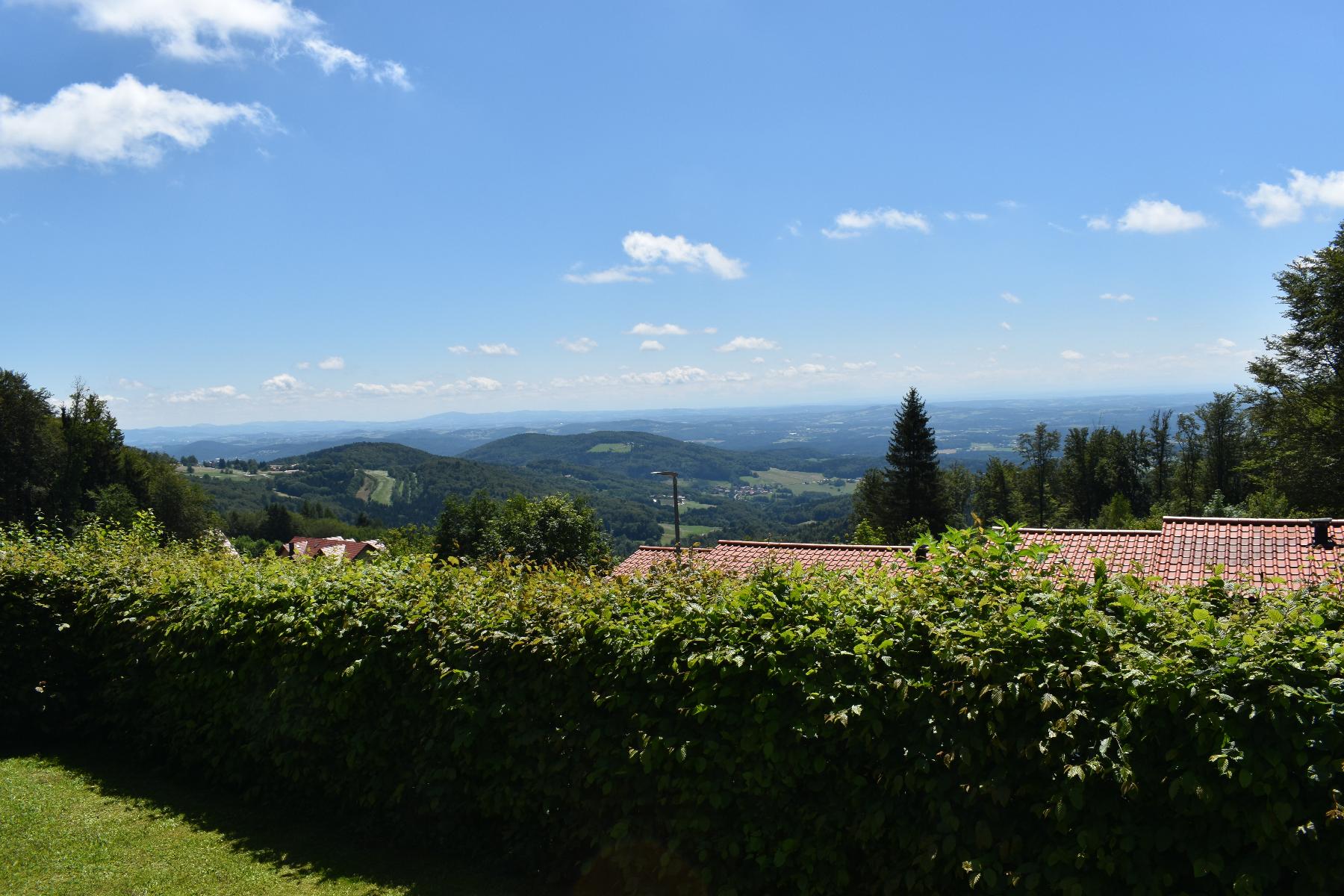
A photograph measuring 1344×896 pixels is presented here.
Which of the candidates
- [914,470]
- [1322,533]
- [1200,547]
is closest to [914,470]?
[914,470]

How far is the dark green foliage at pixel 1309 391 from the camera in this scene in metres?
27.6

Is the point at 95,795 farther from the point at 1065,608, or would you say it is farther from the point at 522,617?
the point at 1065,608

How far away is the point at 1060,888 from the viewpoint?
341 cm

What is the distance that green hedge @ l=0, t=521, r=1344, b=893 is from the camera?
3248 mm

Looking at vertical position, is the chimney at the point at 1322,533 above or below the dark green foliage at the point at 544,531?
above

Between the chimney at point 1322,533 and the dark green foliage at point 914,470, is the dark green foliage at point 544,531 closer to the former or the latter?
the dark green foliage at point 914,470

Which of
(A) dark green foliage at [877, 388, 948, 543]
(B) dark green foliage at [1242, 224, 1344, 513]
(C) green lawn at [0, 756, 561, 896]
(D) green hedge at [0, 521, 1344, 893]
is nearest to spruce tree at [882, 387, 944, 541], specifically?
(A) dark green foliage at [877, 388, 948, 543]

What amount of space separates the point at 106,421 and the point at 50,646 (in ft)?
176

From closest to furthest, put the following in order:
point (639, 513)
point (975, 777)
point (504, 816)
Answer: point (975, 777), point (504, 816), point (639, 513)

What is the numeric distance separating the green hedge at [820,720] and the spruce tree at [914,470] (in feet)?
153

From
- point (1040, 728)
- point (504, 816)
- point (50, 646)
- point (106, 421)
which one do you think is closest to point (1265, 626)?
point (1040, 728)

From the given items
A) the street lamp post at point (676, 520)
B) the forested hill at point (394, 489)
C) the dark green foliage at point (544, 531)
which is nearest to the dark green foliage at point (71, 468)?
the dark green foliage at point (544, 531)

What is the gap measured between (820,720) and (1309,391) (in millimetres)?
33953

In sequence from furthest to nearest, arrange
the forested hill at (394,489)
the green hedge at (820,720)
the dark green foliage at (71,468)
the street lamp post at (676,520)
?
1. the forested hill at (394,489)
2. the dark green foliage at (71,468)
3. the street lamp post at (676,520)
4. the green hedge at (820,720)
